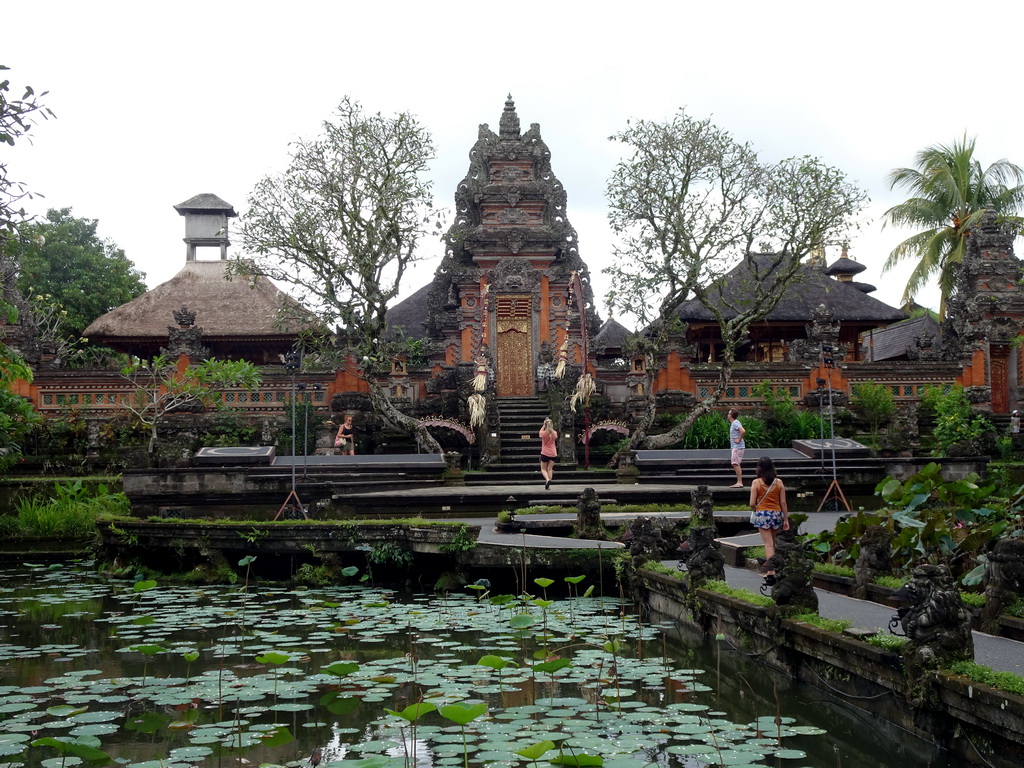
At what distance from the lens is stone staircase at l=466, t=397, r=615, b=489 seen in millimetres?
17484

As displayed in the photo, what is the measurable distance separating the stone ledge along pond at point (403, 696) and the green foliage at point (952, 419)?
38.6ft

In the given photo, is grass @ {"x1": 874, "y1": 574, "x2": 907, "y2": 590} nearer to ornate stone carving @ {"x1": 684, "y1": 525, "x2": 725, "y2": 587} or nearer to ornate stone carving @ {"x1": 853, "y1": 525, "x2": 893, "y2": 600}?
ornate stone carving @ {"x1": 853, "y1": 525, "x2": 893, "y2": 600}

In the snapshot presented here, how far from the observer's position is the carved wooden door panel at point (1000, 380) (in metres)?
23.2

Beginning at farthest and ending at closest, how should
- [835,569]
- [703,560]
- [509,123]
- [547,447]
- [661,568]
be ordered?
1. [509,123]
2. [547,447]
3. [661,568]
4. [835,569]
5. [703,560]

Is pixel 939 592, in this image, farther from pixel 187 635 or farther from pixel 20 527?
pixel 20 527

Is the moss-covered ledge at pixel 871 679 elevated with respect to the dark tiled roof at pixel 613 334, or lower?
lower

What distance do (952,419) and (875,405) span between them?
1.79 m

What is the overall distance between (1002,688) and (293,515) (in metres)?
11.1

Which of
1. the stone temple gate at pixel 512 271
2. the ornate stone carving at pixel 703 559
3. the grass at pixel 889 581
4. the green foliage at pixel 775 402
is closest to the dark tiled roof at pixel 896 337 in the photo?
the green foliage at pixel 775 402

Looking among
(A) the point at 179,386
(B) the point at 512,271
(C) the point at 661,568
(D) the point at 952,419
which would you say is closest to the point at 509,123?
(B) the point at 512,271

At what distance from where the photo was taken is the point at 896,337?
31.5m

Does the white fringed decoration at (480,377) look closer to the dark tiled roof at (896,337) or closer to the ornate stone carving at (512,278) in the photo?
the ornate stone carving at (512,278)

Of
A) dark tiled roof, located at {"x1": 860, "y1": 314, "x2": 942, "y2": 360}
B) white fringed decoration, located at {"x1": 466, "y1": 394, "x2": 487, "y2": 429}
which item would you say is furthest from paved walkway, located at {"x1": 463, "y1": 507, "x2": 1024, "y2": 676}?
dark tiled roof, located at {"x1": 860, "y1": 314, "x2": 942, "y2": 360}

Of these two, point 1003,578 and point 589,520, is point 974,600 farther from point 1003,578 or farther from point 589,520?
point 589,520
